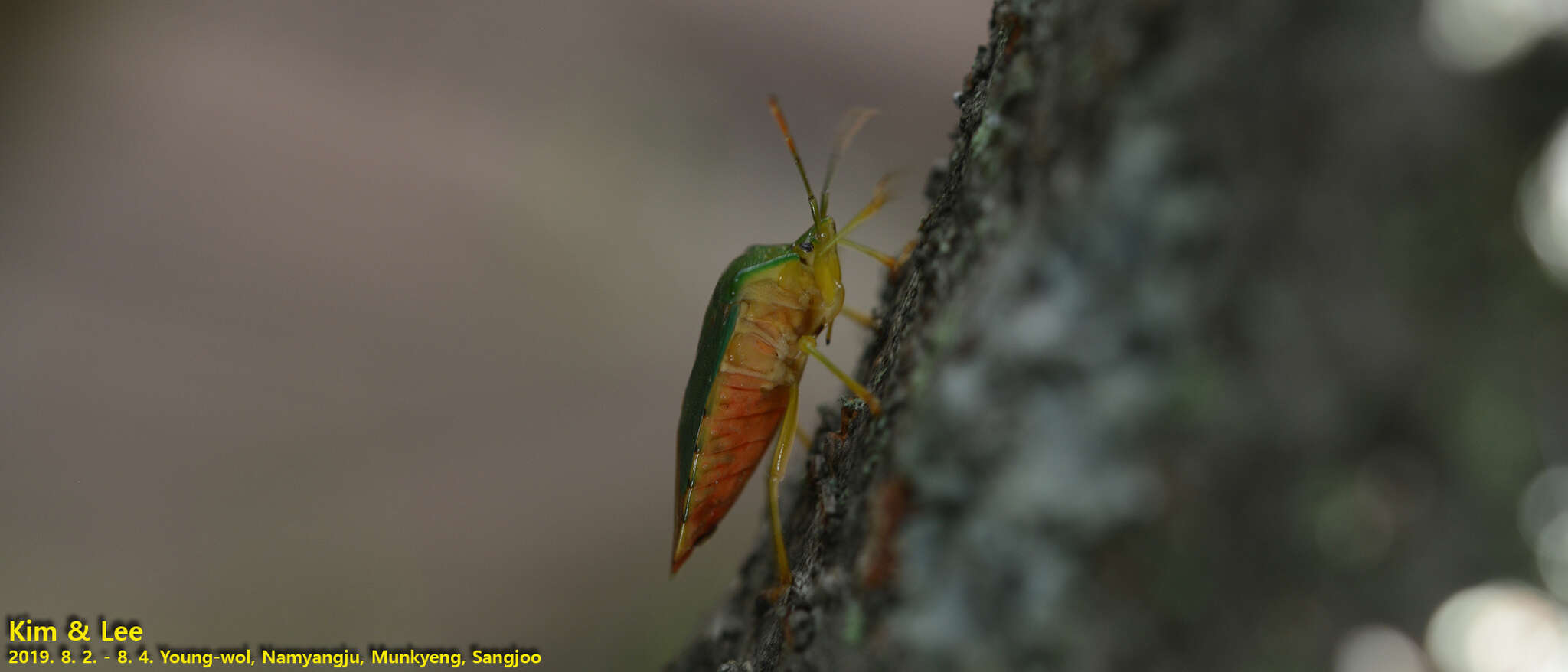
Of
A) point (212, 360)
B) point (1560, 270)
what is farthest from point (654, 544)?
point (1560, 270)

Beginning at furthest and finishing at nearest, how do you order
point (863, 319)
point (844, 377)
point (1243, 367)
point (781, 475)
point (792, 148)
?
point (863, 319) < point (792, 148) < point (781, 475) < point (844, 377) < point (1243, 367)

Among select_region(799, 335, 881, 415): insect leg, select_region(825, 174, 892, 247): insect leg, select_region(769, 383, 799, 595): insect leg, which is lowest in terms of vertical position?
select_region(769, 383, 799, 595): insect leg

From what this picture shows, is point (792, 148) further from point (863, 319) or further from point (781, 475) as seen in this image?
point (781, 475)

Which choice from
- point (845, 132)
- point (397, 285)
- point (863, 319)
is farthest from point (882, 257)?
point (397, 285)

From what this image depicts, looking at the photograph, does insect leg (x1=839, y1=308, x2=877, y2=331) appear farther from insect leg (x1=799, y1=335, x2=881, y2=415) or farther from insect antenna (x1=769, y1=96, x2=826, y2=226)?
insect antenna (x1=769, y1=96, x2=826, y2=226)

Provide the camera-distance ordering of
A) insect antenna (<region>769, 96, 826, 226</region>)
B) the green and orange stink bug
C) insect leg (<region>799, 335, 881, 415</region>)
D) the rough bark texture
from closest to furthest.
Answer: the rough bark texture → insect leg (<region>799, 335, 881, 415</region>) → insect antenna (<region>769, 96, 826, 226</region>) → the green and orange stink bug

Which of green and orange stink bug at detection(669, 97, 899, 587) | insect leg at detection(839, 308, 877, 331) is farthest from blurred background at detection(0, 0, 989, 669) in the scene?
insect leg at detection(839, 308, 877, 331)
